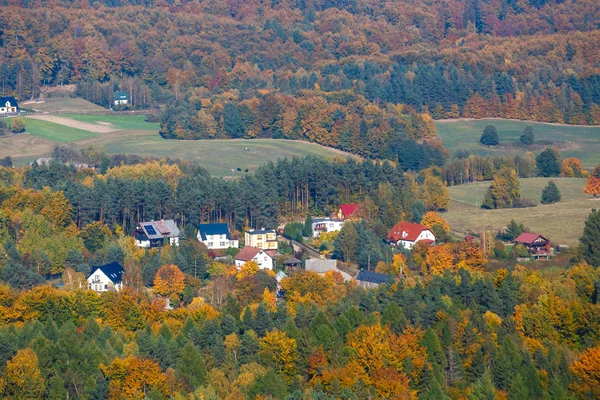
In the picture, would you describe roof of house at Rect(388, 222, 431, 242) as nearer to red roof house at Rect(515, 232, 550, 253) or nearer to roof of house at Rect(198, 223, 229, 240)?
red roof house at Rect(515, 232, 550, 253)

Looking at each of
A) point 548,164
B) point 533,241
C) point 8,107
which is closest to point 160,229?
point 533,241

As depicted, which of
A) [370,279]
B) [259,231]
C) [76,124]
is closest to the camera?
[370,279]

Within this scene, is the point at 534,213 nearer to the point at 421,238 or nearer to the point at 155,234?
the point at 421,238

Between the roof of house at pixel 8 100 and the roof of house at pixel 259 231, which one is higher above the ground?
the roof of house at pixel 8 100

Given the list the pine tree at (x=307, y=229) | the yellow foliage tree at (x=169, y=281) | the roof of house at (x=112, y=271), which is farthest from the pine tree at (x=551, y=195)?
the roof of house at (x=112, y=271)

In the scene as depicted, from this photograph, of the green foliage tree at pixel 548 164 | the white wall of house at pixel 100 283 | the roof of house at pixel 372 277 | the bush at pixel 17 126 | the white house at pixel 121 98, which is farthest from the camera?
the white house at pixel 121 98

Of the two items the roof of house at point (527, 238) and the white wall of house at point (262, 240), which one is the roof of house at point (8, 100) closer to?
the white wall of house at point (262, 240)

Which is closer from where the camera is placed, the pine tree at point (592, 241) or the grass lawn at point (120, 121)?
the pine tree at point (592, 241)
